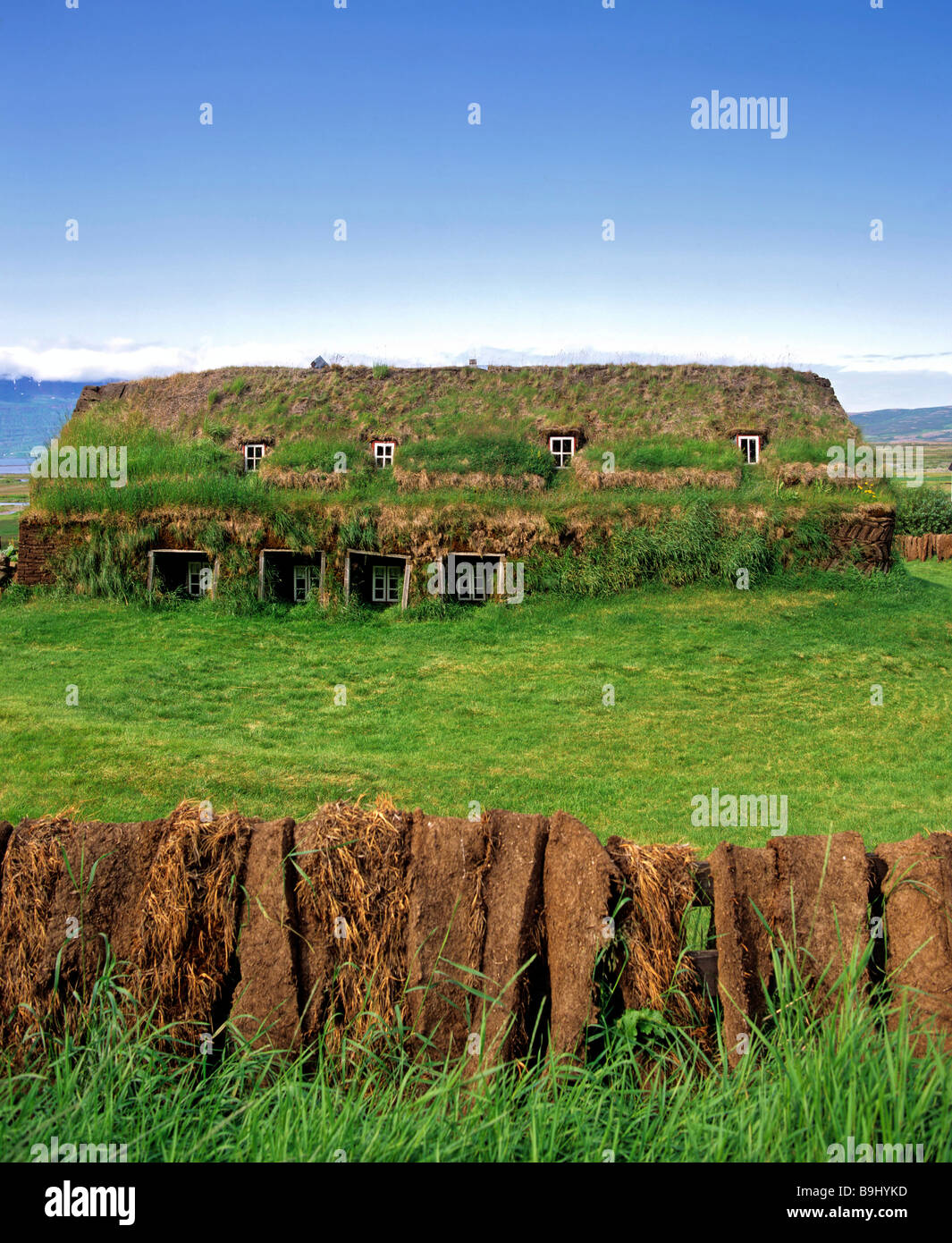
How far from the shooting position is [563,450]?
2477 centimetres

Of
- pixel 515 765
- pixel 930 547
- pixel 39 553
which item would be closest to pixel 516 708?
pixel 515 765

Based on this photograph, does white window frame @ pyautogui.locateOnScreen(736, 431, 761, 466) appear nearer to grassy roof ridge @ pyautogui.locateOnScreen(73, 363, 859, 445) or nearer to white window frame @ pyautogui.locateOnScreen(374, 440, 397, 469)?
grassy roof ridge @ pyautogui.locateOnScreen(73, 363, 859, 445)

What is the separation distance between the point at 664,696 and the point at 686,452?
11857 mm

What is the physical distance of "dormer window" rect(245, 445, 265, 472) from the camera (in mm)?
25188

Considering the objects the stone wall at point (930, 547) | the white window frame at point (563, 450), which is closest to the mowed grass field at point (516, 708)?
the white window frame at point (563, 450)

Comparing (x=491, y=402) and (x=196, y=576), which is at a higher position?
(x=491, y=402)

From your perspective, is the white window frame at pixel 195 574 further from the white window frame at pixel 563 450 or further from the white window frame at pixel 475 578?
the white window frame at pixel 563 450

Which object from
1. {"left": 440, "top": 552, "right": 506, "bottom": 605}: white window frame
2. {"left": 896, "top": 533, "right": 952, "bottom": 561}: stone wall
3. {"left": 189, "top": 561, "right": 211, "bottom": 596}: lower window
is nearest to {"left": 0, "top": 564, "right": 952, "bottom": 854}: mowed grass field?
{"left": 440, "top": 552, "right": 506, "bottom": 605}: white window frame

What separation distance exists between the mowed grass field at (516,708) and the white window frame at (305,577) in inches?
58.7

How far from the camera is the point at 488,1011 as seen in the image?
401cm

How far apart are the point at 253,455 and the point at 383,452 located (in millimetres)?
4082

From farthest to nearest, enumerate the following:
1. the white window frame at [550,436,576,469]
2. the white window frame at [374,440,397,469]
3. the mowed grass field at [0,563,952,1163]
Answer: the white window frame at [550,436,576,469] < the white window frame at [374,440,397,469] < the mowed grass field at [0,563,952,1163]

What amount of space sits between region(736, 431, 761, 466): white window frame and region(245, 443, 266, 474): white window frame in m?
13.8

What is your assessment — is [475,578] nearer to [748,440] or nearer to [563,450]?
[563,450]
